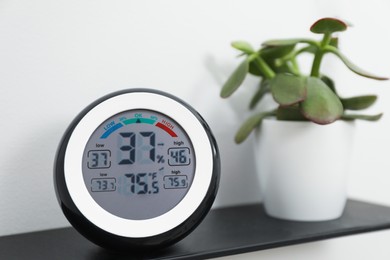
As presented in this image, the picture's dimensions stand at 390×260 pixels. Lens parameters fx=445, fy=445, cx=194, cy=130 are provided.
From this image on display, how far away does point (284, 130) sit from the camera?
26.5 inches

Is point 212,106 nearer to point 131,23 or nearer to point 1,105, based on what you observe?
point 131,23

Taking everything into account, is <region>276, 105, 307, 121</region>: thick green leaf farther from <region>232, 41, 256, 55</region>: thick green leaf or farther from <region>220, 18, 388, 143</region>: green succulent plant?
<region>232, 41, 256, 55</region>: thick green leaf

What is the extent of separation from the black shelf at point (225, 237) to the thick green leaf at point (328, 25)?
28cm

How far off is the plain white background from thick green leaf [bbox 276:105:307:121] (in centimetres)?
11

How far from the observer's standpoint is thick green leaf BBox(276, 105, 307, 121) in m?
0.68

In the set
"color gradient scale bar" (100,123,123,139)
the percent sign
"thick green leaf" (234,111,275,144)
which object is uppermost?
"color gradient scale bar" (100,123,123,139)

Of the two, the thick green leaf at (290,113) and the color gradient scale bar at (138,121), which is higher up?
the color gradient scale bar at (138,121)

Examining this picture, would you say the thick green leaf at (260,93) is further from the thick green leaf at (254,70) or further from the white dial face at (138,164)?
the white dial face at (138,164)

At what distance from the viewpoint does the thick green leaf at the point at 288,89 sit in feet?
2.03

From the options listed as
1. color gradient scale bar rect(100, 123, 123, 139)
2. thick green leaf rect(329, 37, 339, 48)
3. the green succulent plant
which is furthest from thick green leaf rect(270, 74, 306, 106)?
color gradient scale bar rect(100, 123, 123, 139)

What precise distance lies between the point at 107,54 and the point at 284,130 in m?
0.29

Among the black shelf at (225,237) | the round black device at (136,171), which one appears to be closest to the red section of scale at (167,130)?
the round black device at (136,171)

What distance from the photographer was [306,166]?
→ 0.67 m

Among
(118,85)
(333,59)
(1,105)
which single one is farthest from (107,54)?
(333,59)
